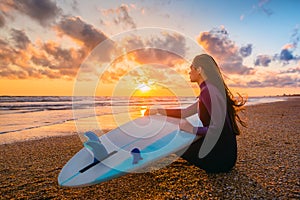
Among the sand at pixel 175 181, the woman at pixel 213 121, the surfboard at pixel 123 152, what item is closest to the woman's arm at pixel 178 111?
the surfboard at pixel 123 152

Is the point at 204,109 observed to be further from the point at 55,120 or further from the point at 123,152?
the point at 55,120

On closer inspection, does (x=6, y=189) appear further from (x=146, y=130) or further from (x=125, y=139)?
(x=146, y=130)

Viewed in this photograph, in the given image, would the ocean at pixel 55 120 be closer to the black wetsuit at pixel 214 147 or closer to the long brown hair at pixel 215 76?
the black wetsuit at pixel 214 147

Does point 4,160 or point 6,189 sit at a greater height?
point 6,189

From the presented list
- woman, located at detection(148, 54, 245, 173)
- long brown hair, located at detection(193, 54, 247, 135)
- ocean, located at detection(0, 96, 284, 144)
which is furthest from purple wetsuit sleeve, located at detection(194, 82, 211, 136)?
ocean, located at detection(0, 96, 284, 144)

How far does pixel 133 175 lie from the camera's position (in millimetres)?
3170

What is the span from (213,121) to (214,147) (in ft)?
1.27

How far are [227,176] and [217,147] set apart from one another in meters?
0.42

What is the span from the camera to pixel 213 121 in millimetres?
2795

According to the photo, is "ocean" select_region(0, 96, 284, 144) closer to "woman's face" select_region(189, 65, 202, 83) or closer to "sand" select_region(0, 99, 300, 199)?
"woman's face" select_region(189, 65, 202, 83)

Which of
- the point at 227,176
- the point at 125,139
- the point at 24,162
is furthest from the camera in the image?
the point at 24,162

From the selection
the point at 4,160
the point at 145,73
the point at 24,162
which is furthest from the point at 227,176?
the point at 145,73

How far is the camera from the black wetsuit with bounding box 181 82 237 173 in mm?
2846

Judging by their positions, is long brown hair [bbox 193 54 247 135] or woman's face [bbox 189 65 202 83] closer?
long brown hair [bbox 193 54 247 135]
